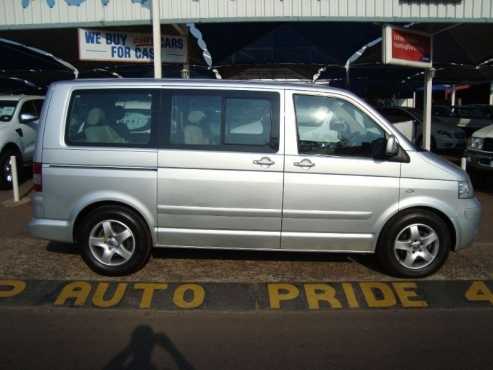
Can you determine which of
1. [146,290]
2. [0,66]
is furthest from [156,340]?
[0,66]

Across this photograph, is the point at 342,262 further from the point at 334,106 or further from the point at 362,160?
the point at 334,106

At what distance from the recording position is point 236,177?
4.77 metres

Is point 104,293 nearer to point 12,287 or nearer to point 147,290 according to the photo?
point 147,290

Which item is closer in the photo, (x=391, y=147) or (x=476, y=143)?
(x=391, y=147)

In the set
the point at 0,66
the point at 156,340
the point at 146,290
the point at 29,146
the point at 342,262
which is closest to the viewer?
the point at 156,340

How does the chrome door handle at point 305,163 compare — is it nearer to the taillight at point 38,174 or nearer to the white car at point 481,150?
the taillight at point 38,174

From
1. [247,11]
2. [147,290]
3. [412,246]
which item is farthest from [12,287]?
[247,11]

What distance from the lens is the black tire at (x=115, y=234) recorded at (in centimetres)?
494

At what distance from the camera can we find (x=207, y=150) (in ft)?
15.8

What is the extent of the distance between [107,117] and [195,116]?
2.88ft

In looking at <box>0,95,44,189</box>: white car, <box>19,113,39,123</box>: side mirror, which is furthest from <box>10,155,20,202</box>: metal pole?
<box>19,113,39,123</box>: side mirror

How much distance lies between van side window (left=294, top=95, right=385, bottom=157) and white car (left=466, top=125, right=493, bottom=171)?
18.5 feet

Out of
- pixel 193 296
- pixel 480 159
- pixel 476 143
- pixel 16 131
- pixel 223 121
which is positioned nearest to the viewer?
pixel 193 296

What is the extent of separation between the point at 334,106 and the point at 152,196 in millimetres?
1964
